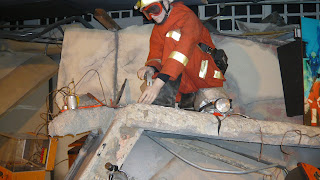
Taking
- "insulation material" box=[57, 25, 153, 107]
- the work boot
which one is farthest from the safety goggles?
"insulation material" box=[57, 25, 153, 107]

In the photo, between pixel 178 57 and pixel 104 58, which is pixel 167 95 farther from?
pixel 104 58

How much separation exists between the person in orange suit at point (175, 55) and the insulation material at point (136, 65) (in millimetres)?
1114

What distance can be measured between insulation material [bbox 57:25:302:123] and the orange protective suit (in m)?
1.11

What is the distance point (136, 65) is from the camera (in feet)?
12.9

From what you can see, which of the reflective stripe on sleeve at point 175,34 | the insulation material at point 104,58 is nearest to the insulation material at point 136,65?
the insulation material at point 104,58

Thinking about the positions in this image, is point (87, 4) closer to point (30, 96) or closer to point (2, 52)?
point (2, 52)

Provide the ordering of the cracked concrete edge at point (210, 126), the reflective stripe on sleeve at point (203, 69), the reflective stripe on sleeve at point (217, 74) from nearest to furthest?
the cracked concrete edge at point (210, 126) < the reflective stripe on sleeve at point (203, 69) < the reflective stripe on sleeve at point (217, 74)

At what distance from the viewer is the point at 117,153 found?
1.93 meters

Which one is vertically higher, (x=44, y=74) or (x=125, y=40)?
(x=125, y=40)

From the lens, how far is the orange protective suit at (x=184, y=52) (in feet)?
7.56

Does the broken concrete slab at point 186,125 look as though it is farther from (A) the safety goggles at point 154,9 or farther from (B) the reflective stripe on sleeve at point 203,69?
(A) the safety goggles at point 154,9

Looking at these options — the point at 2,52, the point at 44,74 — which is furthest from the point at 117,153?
the point at 2,52

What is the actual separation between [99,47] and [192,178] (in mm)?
2480

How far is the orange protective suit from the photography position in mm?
2305
